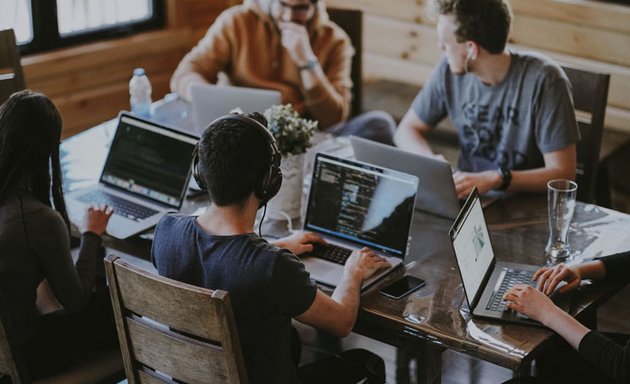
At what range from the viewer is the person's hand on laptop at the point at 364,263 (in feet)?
7.24

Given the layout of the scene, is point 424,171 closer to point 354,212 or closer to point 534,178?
point 354,212

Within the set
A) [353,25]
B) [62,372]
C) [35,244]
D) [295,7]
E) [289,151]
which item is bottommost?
[62,372]

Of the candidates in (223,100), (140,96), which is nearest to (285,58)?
(140,96)

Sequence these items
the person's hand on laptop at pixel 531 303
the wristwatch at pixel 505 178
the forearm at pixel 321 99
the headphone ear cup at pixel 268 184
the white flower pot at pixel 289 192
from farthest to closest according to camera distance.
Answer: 1. the forearm at pixel 321 99
2. the wristwatch at pixel 505 178
3. the white flower pot at pixel 289 192
4. the person's hand on laptop at pixel 531 303
5. the headphone ear cup at pixel 268 184

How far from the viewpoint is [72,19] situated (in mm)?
4562

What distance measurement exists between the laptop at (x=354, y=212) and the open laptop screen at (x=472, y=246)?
166 mm

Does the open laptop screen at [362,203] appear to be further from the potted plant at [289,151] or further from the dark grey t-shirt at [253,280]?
the dark grey t-shirt at [253,280]

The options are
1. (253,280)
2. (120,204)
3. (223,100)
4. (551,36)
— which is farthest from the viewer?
(551,36)

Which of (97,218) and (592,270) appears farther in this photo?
(97,218)

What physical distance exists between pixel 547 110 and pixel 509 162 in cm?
24

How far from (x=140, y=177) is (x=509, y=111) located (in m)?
1.17

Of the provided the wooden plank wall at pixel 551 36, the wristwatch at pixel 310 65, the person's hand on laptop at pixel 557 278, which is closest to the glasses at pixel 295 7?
the wristwatch at pixel 310 65

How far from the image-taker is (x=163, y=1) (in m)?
4.93

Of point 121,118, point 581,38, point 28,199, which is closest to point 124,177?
point 121,118
